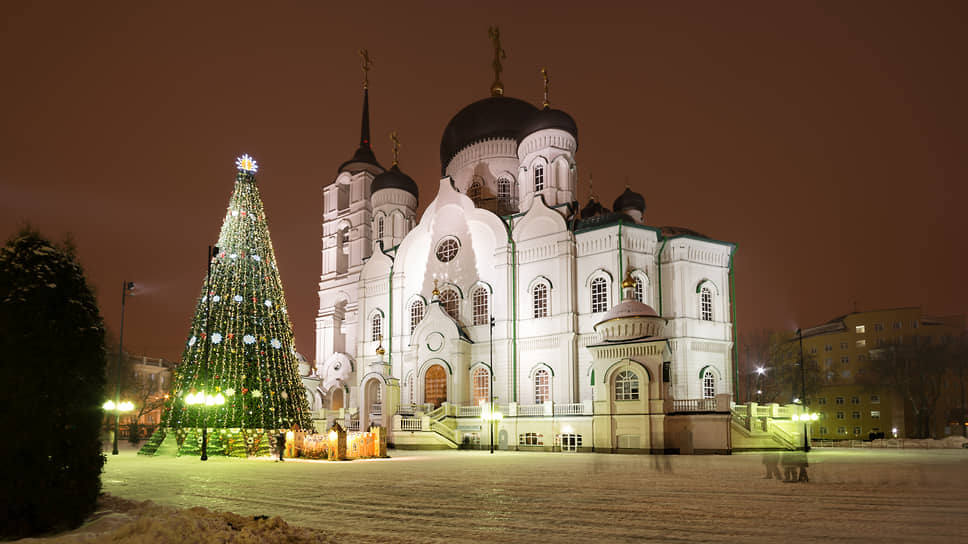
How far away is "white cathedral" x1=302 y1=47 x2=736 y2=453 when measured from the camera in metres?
32.2

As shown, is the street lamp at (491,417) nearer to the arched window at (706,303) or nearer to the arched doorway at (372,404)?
the arched doorway at (372,404)

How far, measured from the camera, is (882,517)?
397 inches

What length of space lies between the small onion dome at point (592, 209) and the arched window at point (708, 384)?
16337mm

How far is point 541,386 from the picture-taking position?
130 feet

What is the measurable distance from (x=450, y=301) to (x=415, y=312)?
2.95 m

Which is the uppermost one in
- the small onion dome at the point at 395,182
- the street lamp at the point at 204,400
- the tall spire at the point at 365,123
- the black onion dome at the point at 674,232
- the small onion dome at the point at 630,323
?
the tall spire at the point at 365,123

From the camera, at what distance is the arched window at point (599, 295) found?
3819cm

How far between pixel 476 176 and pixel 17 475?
140 feet

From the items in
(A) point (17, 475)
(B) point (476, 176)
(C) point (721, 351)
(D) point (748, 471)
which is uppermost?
(B) point (476, 176)

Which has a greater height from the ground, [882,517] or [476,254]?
[476,254]

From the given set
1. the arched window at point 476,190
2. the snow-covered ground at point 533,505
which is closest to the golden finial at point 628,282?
the arched window at point 476,190

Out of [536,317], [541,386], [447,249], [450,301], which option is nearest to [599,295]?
[536,317]

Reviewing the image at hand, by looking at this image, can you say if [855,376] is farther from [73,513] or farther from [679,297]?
[73,513]

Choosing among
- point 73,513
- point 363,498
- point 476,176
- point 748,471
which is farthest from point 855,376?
point 73,513
